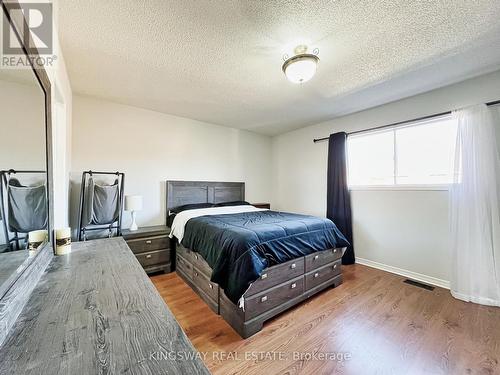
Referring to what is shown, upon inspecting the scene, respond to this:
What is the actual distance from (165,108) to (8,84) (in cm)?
259

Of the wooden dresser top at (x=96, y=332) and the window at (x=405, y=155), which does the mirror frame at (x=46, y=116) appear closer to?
the wooden dresser top at (x=96, y=332)

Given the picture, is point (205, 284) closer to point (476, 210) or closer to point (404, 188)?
point (404, 188)

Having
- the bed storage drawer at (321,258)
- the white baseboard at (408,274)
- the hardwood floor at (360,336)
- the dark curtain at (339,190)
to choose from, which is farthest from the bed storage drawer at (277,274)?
the white baseboard at (408,274)

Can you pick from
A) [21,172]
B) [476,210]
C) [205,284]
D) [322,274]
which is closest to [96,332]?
[21,172]

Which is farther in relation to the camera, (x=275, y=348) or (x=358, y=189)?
(x=358, y=189)

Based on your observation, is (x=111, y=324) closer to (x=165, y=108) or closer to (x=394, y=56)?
(x=394, y=56)

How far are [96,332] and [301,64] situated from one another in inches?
85.5

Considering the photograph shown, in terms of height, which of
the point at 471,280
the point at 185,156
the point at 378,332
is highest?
the point at 185,156

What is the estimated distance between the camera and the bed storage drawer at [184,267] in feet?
8.52

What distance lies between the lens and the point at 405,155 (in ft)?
9.81

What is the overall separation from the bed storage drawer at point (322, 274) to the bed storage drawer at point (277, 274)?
18 cm

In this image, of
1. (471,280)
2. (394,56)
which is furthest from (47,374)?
(471,280)

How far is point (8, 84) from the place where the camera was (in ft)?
2.78

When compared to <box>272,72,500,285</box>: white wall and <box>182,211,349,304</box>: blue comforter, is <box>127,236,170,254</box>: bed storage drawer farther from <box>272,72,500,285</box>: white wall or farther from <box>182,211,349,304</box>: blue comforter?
<box>272,72,500,285</box>: white wall
